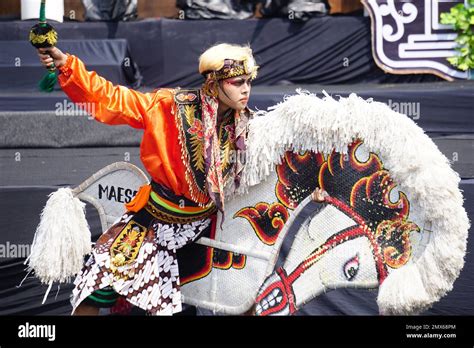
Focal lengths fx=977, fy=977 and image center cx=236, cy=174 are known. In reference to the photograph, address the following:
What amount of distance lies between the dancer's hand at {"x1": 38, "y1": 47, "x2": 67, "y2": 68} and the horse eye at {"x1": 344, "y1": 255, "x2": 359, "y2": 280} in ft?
4.03

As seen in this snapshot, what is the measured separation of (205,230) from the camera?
12.2 feet

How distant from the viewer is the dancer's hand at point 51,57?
3.34 metres

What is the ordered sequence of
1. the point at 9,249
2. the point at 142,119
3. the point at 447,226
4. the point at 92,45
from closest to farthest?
the point at 447,226 < the point at 142,119 < the point at 9,249 < the point at 92,45

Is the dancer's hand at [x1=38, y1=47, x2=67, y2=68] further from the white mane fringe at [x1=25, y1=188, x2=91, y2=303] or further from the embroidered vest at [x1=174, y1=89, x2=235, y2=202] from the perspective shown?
the white mane fringe at [x1=25, y1=188, x2=91, y2=303]

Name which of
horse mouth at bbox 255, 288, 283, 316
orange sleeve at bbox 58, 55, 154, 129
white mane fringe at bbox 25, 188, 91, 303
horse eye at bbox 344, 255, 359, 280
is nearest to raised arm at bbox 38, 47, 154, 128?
orange sleeve at bbox 58, 55, 154, 129

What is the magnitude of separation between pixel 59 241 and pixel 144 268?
0.40 meters

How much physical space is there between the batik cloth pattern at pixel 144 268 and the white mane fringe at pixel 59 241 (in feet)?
0.52

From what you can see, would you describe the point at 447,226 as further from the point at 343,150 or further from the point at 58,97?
the point at 58,97

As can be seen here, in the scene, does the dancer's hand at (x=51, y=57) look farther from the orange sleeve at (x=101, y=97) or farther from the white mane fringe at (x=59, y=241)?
the white mane fringe at (x=59, y=241)

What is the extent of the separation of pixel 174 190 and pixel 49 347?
74cm

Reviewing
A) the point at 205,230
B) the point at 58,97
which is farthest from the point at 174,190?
the point at 58,97

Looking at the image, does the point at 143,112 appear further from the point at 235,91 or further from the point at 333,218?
the point at 333,218

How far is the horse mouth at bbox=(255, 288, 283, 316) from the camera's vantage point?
3.62 m

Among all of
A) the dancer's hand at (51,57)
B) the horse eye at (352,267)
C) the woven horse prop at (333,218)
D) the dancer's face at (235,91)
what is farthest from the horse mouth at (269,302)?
the dancer's hand at (51,57)
